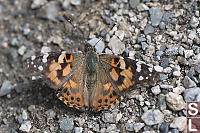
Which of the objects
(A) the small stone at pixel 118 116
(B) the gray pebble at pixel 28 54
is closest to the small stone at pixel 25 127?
(A) the small stone at pixel 118 116

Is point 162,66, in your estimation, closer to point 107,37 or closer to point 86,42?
point 107,37

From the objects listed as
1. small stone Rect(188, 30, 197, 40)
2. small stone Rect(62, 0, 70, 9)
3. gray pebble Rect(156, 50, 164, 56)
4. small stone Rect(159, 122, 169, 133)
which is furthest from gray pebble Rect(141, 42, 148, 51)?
small stone Rect(62, 0, 70, 9)

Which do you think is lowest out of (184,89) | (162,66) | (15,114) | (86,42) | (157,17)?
(15,114)

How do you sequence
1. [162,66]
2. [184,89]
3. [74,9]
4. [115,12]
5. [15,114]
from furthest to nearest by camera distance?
[74,9], [115,12], [15,114], [162,66], [184,89]

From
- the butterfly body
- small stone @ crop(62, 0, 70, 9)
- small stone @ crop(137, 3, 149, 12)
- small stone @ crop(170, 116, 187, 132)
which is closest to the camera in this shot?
small stone @ crop(170, 116, 187, 132)

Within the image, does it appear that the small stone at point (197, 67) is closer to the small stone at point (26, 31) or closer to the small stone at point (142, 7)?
the small stone at point (142, 7)

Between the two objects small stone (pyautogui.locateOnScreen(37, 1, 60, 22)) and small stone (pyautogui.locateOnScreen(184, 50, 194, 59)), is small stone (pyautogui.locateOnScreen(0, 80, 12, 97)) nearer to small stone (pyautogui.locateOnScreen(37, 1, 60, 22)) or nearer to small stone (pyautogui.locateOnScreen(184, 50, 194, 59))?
small stone (pyautogui.locateOnScreen(37, 1, 60, 22))

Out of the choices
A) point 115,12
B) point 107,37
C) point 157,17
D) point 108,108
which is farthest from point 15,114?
point 157,17
